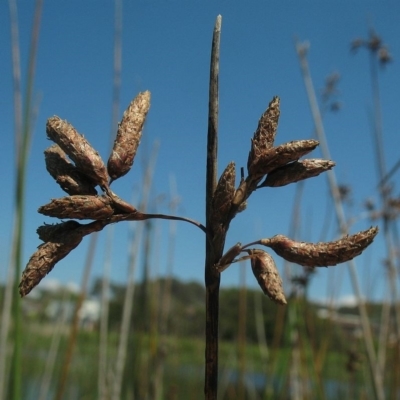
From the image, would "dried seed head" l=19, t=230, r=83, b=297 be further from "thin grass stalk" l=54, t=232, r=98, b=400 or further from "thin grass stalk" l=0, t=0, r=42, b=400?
"thin grass stalk" l=54, t=232, r=98, b=400

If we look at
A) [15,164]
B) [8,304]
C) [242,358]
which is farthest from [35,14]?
[242,358]

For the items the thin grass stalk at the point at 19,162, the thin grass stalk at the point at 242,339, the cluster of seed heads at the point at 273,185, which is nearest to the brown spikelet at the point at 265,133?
the cluster of seed heads at the point at 273,185

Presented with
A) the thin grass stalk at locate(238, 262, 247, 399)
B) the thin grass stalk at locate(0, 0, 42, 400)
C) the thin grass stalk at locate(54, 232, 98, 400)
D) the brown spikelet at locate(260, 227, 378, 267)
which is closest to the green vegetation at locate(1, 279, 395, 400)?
the thin grass stalk at locate(238, 262, 247, 399)

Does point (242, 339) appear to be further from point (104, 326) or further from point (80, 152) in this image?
point (80, 152)

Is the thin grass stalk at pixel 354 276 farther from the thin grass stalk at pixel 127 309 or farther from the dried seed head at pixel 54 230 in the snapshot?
the dried seed head at pixel 54 230

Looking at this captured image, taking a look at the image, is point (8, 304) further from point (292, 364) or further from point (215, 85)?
point (215, 85)

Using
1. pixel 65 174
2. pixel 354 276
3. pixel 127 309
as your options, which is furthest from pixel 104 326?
pixel 65 174
